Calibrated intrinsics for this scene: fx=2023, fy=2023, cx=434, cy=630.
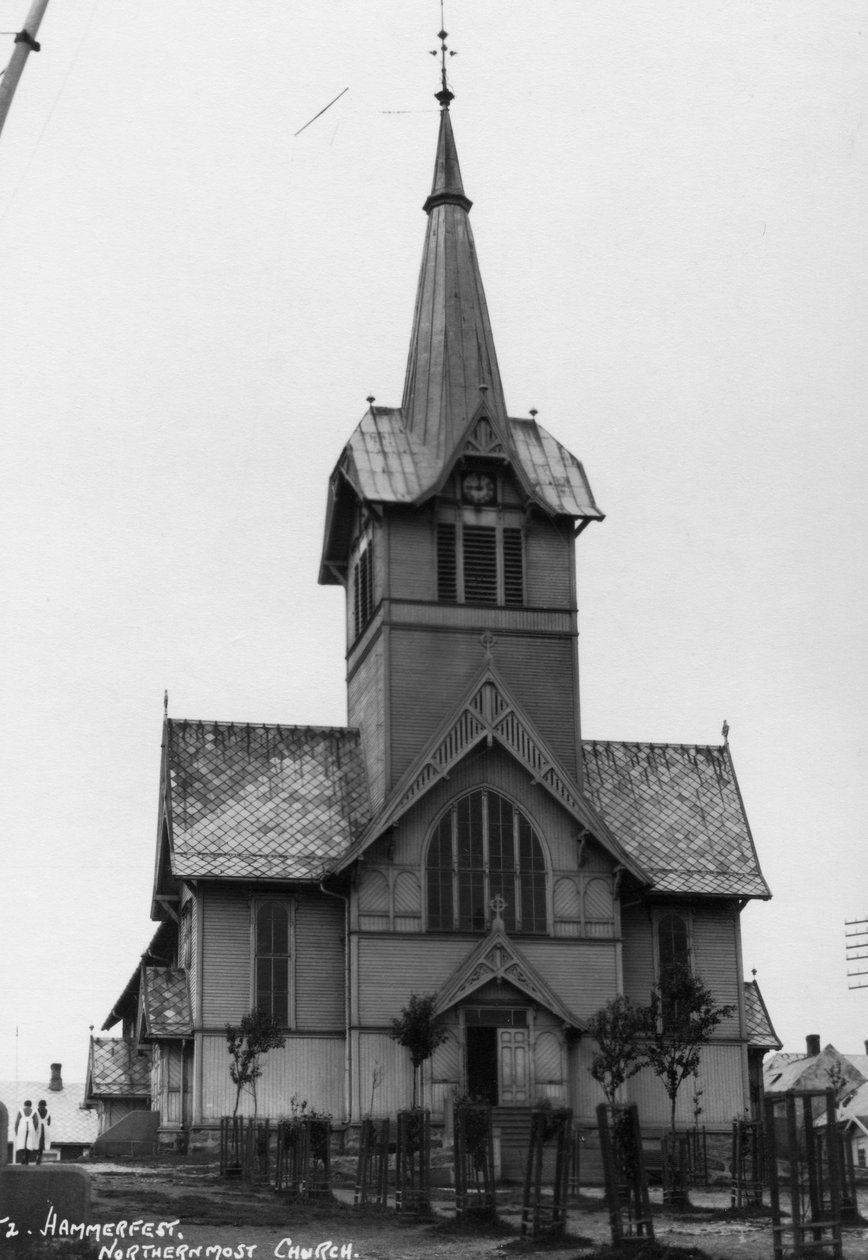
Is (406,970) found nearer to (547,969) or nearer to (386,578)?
(547,969)

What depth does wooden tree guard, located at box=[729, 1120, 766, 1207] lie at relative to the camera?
36.0 metres

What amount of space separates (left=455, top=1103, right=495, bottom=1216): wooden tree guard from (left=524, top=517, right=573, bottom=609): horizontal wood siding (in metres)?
22.1

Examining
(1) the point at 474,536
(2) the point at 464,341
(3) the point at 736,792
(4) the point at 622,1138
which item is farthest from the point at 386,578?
(4) the point at 622,1138

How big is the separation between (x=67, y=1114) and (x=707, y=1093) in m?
43.5

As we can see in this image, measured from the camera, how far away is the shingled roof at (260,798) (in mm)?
50562

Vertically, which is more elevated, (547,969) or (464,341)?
(464,341)

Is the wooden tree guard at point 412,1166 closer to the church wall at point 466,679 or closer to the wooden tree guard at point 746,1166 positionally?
the wooden tree guard at point 746,1166

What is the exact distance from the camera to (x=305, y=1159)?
3594cm

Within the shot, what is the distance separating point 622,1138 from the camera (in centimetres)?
3148

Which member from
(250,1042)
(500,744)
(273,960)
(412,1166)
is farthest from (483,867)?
(412,1166)

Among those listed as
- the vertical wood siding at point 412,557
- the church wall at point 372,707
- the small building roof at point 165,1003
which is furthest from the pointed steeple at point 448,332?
the small building roof at point 165,1003

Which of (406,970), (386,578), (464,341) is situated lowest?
(406,970)

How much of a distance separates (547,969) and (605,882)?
2767 millimetres
